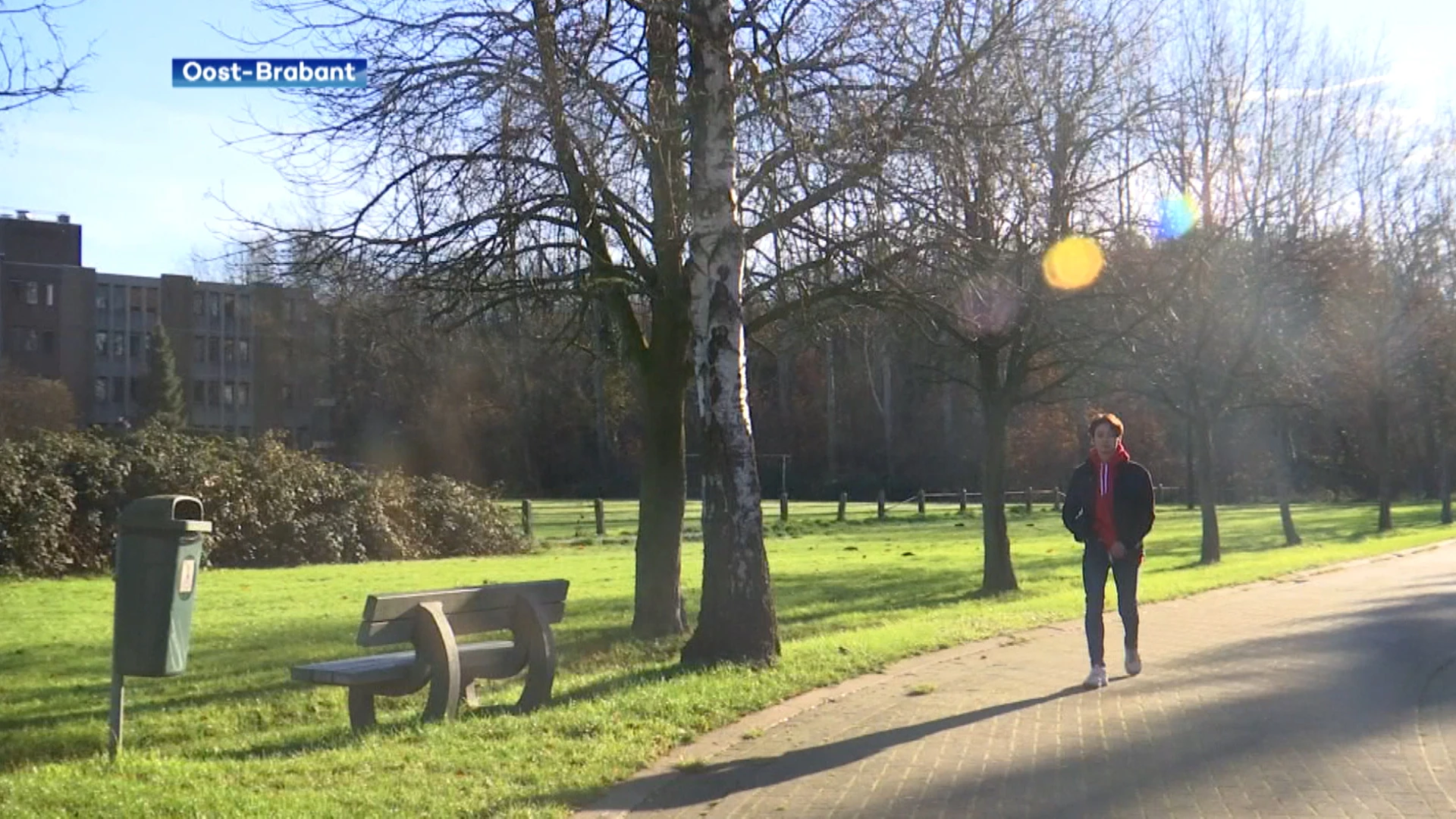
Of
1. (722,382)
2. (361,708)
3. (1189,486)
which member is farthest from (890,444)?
(361,708)

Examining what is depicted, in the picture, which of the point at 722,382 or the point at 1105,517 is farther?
the point at 722,382

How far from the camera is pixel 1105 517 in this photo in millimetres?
10430

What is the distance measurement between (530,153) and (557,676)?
4258 millimetres

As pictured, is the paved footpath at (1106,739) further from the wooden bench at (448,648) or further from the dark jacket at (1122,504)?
the wooden bench at (448,648)

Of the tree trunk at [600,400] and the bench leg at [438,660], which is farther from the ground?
the tree trunk at [600,400]

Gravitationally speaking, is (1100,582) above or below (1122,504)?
below

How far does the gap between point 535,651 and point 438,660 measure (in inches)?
39.0

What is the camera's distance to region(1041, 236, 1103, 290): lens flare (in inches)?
693

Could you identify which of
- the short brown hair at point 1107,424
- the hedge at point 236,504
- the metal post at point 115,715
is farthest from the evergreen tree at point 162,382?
the short brown hair at point 1107,424

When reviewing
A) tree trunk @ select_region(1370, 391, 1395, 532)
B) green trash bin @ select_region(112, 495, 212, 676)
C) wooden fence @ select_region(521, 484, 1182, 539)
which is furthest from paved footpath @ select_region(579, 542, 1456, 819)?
tree trunk @ select_region(1370, 391, 1395, 532)

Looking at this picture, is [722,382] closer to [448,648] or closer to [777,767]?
[448,648]

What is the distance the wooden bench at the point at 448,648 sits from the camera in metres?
9.11

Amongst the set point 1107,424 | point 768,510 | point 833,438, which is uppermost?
point 833,438

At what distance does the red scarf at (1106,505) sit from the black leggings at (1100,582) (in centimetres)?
10
